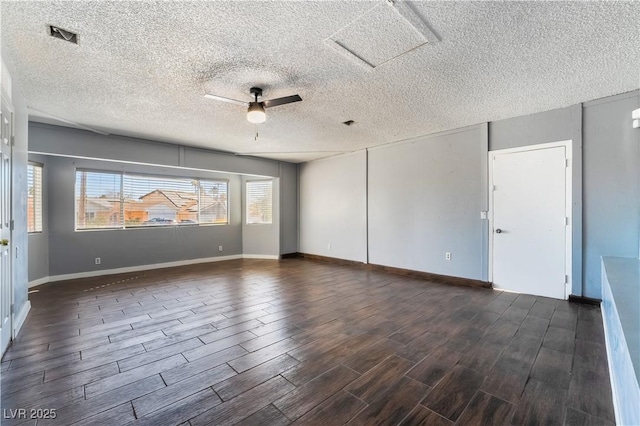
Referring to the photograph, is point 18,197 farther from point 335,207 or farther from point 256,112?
point 335,207

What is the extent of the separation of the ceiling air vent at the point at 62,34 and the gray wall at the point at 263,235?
5.13m

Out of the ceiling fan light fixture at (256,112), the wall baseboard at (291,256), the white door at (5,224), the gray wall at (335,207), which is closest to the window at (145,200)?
the wall baseboard at (291,256)

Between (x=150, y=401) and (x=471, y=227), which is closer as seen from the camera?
(x=150, y=401)

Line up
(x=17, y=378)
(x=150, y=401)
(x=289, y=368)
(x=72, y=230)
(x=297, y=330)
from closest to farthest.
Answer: (x=150, y=401), (x=17, y=378), (x=289, y=368), (x=297, y=330), (x=72, y=230)

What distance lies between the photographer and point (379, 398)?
177 centimetres

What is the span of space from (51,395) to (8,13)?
257cm

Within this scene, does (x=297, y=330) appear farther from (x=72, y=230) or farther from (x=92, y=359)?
(x=72, y=230)

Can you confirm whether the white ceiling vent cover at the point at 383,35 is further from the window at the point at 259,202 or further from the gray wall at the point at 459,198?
the window at the point at 259,202

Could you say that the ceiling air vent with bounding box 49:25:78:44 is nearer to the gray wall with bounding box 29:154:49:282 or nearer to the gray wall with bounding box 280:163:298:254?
the gray wall with bounding box 29:154:49:282

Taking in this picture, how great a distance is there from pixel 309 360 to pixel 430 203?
11.8ft

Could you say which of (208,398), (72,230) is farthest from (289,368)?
(72,230)

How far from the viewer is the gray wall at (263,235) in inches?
281

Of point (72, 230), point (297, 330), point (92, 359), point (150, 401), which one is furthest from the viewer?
point (72, 230)

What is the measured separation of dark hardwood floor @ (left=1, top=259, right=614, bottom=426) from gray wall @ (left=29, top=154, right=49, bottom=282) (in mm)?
806
